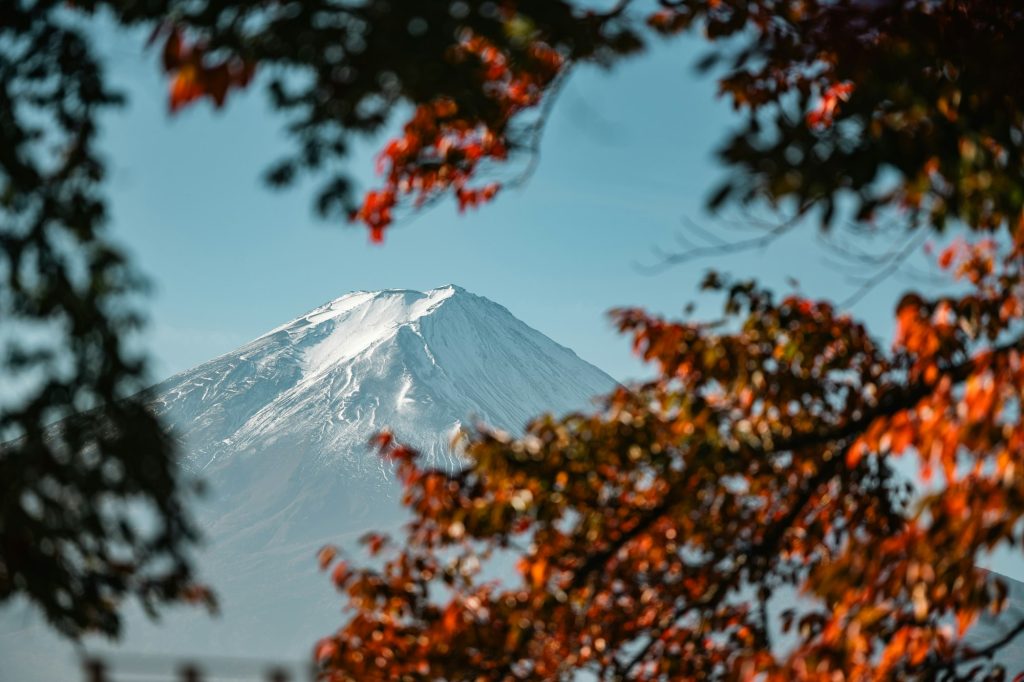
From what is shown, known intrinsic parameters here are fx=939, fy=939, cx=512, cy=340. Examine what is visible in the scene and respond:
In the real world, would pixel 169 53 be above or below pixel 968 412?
above

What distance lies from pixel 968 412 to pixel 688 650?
3484mm

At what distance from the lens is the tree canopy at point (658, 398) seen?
125 inches

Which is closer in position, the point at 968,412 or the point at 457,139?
the point at 968,412

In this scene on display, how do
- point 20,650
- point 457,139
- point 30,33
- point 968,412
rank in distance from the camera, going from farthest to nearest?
point 20,650 < point 30,33 < point 457,139 < point 968,412

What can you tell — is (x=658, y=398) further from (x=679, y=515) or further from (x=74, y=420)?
(x=74, y=420)

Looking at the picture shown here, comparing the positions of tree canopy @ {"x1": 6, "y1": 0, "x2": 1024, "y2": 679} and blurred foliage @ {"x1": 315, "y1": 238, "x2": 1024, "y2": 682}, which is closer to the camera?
tree canopy @ {"x1": 6, "y1": 0, "x2": 1024, "y2": 679}

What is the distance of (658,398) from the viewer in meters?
5.57

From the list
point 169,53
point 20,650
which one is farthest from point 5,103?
point 20,650

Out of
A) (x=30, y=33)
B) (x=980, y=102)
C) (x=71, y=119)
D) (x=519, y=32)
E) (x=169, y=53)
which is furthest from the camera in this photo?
(x=71, y=119)

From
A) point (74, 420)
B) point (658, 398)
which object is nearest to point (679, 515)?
point (658, 398)

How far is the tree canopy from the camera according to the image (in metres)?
3.17

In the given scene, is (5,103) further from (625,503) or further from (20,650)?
(20,650)

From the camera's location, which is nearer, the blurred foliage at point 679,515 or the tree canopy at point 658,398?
the tree canopy at point 658,398

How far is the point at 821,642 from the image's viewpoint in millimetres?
3566
